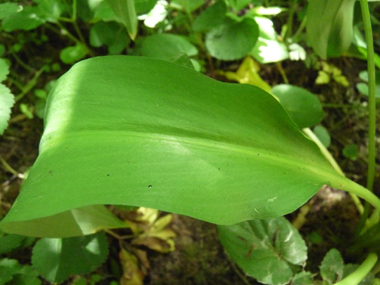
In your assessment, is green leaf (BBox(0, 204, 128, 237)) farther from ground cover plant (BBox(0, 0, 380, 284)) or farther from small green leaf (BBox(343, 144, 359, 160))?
small green leaf (BBox(343, 144, 359, 160))

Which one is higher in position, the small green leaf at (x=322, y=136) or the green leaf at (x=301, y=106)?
the green leaf at (x=301, y=106)

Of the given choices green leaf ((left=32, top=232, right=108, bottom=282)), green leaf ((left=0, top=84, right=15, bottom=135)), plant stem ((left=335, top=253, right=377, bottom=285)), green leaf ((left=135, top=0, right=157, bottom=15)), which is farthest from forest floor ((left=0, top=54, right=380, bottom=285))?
green leaf ((left=135, top=0, right=157, bottom=15))

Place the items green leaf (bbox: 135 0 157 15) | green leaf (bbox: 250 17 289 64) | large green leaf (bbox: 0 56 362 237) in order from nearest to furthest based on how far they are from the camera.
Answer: large green leaf (bbox: 0 56 362 237) < green leaf (bbox: 135 0 157 15) < green leaf (bbox: 250 17 289 64)

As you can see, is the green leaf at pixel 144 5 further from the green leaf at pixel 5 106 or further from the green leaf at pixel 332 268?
the green leaf at pixel 332 268

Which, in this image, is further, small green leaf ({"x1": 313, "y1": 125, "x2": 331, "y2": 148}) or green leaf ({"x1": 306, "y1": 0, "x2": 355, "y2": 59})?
small green leaf ({"x1": 313, "y1": 125, "x2": 331, "y2": 148})

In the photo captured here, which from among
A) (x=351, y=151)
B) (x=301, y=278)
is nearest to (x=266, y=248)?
(x=301, y=278)

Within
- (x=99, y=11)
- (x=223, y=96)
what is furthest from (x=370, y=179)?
(x=99, y=11)

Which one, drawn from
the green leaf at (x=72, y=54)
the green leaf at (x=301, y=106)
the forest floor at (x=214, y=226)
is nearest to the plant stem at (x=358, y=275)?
the forest floor at (x=214, y=226)
